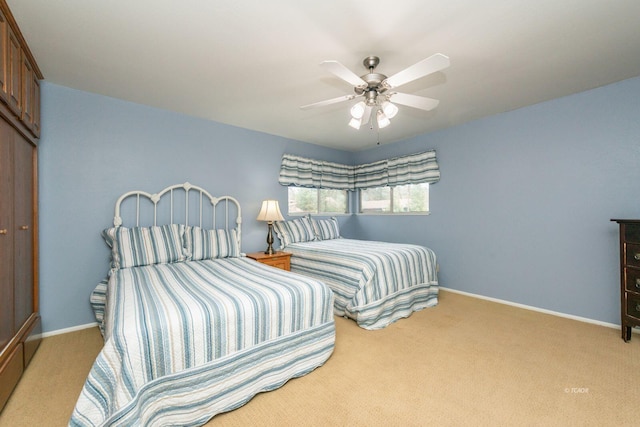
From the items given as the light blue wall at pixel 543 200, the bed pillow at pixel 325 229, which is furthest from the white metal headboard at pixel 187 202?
the light blue wall at pixel 543 200

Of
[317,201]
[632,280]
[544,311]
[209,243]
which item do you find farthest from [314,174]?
[632,280]

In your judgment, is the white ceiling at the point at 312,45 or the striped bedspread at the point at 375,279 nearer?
the white ceiling at the point at 312,45

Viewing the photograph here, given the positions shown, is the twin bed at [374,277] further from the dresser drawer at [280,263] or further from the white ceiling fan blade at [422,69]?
the white ceiling fan blade at [422,69]

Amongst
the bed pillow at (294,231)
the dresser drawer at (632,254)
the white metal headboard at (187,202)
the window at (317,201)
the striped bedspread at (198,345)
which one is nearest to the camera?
the striped bedspread at (198,345)

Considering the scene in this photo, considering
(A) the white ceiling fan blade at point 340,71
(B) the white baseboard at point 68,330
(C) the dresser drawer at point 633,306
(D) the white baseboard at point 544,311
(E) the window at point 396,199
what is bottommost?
(D) the white baseboard at point 544,311

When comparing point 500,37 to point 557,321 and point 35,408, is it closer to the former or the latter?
point 557,321

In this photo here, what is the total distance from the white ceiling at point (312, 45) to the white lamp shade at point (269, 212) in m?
1.30

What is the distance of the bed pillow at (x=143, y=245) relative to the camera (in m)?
2.65

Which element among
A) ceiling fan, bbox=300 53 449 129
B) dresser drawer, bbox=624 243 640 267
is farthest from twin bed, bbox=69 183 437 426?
dresser drawer, bbox=624 243 640 267

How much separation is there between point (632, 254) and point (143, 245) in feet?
14.5

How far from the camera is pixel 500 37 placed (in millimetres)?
1899

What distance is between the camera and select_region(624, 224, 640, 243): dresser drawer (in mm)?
2295

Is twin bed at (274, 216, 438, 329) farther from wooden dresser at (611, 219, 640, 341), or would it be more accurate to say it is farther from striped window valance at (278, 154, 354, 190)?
wooden dresser at (611, 219, 640, 341)

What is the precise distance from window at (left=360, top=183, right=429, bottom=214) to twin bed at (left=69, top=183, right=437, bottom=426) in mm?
1258
